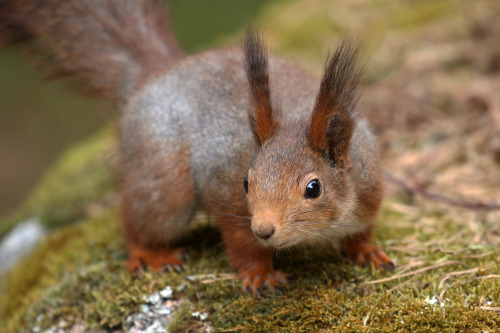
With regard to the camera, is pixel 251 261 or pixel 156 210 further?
pixel 156 210

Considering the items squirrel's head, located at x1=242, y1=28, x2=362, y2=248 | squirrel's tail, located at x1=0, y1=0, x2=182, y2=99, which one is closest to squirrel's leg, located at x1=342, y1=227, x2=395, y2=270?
squirrel's head, located at x1=242, y1=28, x2=362, y2=248

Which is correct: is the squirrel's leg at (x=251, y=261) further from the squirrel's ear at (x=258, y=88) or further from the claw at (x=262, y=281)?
the squirrel's ear at (x=258, y=88)

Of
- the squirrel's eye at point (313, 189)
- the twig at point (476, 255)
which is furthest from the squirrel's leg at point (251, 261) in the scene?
the twig at point (476, 255)

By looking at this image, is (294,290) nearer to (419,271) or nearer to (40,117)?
(419,271)

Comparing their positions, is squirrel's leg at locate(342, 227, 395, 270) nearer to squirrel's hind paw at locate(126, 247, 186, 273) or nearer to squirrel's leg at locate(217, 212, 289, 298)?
squirrel's leg at locate(217, 212, 289, 298)

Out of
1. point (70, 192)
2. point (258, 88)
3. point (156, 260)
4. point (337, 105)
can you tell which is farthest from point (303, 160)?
point (70, 192)

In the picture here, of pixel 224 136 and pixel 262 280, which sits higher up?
pixel 224 136

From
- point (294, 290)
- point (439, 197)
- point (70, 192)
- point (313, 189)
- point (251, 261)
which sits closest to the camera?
point (313, 189)
